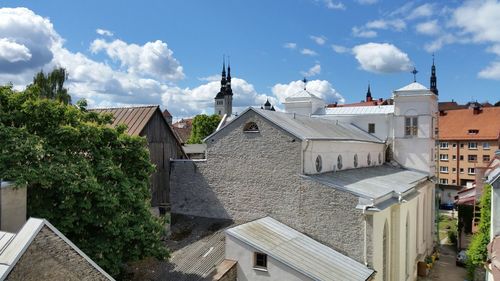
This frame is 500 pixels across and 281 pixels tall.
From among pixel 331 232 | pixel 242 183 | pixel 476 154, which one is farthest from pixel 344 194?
pixel 476 154

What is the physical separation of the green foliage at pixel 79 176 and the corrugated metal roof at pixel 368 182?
896 centimetres

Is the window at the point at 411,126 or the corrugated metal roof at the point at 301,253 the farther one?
the window at the point at 411,126

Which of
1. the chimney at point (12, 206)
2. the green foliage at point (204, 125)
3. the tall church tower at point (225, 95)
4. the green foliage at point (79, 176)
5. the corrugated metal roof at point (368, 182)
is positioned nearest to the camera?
the chimney at point (12, 206)

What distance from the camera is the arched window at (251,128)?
21992 mm

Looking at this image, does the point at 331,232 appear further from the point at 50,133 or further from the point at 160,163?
the point at 50,133

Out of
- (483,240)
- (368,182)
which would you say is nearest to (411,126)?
(368,182)

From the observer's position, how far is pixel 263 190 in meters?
21.5

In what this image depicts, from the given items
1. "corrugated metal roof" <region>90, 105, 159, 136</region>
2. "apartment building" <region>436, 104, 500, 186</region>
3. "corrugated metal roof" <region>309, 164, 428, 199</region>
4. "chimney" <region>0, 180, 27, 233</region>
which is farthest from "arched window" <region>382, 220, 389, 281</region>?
"apartment building" <region>436, 104, 500, 186</region>

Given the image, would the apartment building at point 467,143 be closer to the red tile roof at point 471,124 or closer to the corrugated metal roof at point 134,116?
the red tile roof at point 471,124

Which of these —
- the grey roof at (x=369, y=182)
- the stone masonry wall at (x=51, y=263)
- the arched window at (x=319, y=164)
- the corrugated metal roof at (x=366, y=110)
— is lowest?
the stone masonry wall at (x=51, y=263)

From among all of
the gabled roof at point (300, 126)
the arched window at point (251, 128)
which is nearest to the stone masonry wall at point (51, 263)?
the gabled roof at point (300, 126)

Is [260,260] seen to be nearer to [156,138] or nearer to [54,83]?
[156,138]

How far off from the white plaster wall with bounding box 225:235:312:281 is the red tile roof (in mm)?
53292

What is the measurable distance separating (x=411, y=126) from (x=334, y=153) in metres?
13.8
